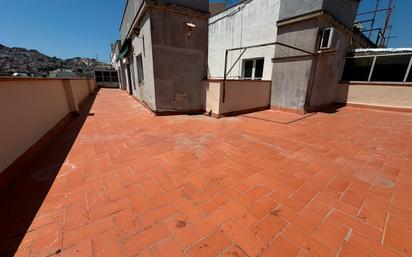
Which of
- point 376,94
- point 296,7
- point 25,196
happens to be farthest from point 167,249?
point 376,94

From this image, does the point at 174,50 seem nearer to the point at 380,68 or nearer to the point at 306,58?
the point at 306,58

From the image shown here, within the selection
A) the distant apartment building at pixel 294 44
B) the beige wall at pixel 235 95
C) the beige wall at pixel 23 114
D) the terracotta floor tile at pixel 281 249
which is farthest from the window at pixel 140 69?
the terracotta floor tile at pixel 281 249

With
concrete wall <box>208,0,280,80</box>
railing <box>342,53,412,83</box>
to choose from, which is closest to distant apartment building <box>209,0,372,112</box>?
concrete wall <box>208,0,280,80</box>

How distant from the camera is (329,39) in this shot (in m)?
5.85

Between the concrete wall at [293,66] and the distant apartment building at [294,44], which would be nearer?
the distant apartment building at [294,44]

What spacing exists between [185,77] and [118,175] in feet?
14.5

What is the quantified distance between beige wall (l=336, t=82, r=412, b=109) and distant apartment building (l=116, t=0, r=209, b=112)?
7.29 meters

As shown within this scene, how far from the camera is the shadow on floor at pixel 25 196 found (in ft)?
4.87

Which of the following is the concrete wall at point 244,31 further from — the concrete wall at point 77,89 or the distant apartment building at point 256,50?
the concrete wall at point 77,89

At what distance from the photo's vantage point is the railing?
688 cm

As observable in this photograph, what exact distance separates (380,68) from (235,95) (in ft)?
22.7

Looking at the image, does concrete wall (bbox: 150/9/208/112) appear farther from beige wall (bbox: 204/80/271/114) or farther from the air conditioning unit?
the air conditioning unit

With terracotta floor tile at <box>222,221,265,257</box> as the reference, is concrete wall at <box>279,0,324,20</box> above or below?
above

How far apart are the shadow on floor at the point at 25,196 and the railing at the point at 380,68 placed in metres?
11.5
